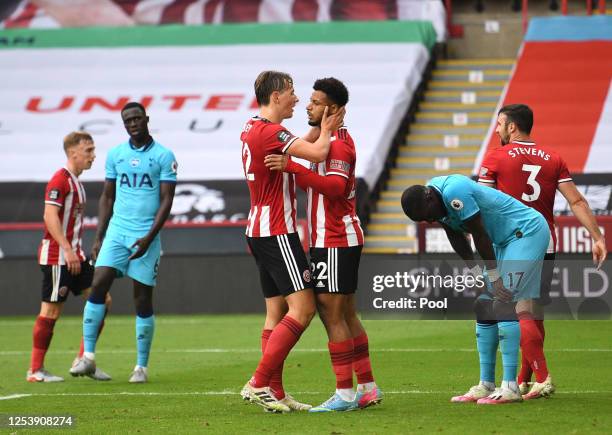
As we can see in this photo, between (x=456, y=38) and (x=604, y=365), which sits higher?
(x=456, y=38)

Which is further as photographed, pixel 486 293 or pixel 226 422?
pixel 486 293

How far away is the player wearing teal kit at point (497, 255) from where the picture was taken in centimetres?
741

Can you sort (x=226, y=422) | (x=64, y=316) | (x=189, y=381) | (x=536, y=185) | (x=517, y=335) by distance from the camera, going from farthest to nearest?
1. (x=64, y=316)
2. (x=189, y=381)
3. (x=536, y=185)
4. (x=517, y=335)
5. (x=226, y=422)

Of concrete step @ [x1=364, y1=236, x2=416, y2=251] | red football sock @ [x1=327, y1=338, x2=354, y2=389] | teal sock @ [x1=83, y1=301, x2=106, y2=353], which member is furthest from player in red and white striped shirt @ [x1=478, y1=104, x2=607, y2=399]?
concrete step @ [x1=364, y1=236, x2=416, y2=251]

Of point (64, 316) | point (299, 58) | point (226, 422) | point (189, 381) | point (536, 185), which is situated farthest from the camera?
point (299, 58)

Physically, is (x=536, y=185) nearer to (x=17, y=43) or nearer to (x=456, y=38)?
(x=456, y=38)

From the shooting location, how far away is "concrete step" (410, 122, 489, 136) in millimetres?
23844

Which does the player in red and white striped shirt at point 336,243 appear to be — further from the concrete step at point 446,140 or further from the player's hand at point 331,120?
the concrete step at point 446,140

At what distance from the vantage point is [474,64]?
25.8 metres

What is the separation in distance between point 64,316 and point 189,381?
351 inches

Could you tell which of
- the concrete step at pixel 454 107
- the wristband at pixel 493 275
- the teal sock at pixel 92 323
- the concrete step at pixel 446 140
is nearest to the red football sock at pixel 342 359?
the wristband at pixel 493 275

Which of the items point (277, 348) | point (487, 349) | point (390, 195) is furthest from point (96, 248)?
point (390, 195)

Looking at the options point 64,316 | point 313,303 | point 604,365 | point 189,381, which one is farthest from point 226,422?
point 64,316

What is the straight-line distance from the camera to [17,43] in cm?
2659
